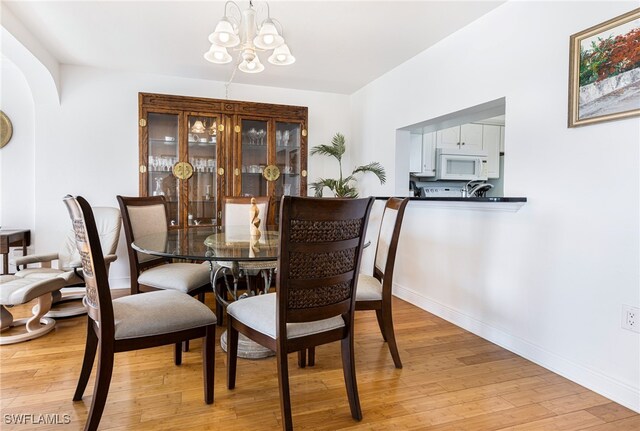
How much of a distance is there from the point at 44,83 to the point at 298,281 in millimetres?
3539

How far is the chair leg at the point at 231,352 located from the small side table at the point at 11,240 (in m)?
2.71

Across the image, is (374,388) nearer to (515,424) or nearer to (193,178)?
(515,424)

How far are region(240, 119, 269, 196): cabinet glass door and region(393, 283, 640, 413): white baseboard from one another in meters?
2.13

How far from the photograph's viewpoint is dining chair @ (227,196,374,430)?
1.39m

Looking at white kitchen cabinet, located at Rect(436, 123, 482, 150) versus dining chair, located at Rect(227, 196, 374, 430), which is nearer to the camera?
dining chair, located at Rect(227, 196, 374, 430)

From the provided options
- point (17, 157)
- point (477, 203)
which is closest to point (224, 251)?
point (477, 203)

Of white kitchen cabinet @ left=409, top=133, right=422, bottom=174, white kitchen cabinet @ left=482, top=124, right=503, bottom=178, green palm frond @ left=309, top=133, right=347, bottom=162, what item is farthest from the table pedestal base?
white kitchen cabinet @ left=482, top=124, right=503, bottom=178

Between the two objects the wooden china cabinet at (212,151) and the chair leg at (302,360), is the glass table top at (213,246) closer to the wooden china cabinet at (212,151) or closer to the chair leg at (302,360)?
the chair leg at (302,360)

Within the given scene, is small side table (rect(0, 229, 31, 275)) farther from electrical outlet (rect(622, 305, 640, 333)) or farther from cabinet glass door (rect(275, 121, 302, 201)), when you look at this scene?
electrical outlet (rect(622, 305, 640, 333))

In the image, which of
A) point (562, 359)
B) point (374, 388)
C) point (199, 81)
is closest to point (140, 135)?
point (199, 81)

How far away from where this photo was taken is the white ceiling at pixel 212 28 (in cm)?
246

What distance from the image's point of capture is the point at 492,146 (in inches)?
199

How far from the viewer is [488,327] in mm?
2584

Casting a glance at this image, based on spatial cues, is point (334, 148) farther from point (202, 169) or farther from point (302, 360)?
point (302, 360)
